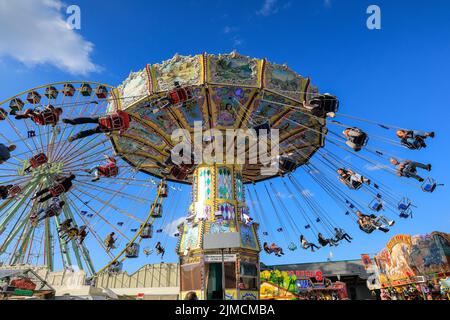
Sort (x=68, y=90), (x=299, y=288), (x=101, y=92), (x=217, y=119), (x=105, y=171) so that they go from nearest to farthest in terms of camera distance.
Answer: (x=105, y=171) < (x=217, y=119) < (x=68, y=90) < (x=101, y=92) < (x=299, y=288)

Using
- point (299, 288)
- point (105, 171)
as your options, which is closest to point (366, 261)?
point (299, 288)

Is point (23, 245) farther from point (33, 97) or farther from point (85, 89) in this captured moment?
point (85, 89)

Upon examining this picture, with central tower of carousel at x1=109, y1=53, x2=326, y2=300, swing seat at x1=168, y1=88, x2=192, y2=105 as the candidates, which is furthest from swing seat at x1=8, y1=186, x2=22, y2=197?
swing seat at x1=168, y1=88, x2=192, y2=105

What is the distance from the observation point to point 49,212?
60.9 ft

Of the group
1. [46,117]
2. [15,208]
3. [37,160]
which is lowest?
[15,208]

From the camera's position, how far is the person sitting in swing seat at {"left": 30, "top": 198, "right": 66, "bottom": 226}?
1859 centimetres

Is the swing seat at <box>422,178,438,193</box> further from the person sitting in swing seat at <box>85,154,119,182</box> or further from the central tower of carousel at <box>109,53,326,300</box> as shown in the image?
the person sitting in swing seat at <box>85,154,119,182</box>

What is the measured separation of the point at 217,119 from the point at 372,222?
10.2 metres

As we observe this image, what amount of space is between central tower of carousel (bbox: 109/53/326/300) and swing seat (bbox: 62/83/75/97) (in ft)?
14.7

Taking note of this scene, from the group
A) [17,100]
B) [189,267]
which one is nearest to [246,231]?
[189,267]

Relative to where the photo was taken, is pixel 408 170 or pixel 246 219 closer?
pixel 408 170
